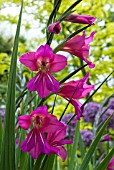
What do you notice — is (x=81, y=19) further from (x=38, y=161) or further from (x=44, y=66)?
(x=38, y=161)

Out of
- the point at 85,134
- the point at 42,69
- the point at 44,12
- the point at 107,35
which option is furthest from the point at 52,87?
the point at 44,12

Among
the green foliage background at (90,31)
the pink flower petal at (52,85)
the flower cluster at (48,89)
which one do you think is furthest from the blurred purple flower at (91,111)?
the pink flower petal at (52,85)

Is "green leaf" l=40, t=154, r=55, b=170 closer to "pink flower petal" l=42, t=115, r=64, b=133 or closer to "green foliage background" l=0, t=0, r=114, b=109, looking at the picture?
"pink flower petal" l=42, t=115, r=64, b=133

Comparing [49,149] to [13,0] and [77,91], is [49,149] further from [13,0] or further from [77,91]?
[13,0]

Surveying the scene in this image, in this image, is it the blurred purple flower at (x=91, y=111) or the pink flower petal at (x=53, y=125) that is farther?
the blurred purple flower at (x=91, y=111)

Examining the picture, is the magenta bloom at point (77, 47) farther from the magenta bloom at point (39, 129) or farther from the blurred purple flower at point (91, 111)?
the blurred purple flower at point (91, 111)

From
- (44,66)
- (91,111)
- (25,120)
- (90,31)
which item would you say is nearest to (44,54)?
(44,66)

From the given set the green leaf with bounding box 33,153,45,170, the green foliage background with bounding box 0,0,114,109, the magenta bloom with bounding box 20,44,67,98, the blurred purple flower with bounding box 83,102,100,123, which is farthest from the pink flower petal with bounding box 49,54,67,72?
the green foliage background with bounding box 0,0,114,109
